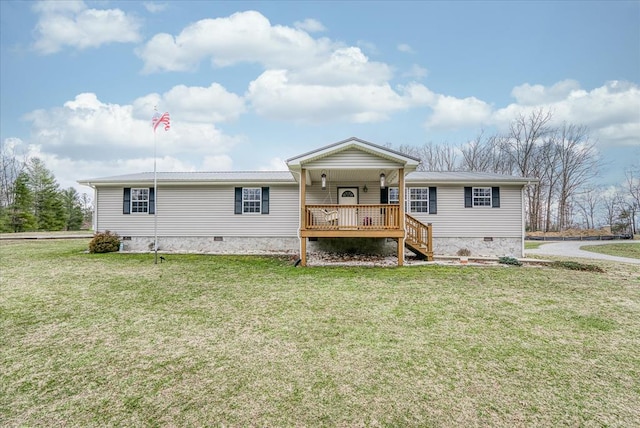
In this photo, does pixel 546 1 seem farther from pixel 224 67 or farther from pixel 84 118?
pixel 84 118

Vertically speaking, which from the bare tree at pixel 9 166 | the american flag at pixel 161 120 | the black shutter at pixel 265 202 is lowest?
the black shutter at pixel 265 202

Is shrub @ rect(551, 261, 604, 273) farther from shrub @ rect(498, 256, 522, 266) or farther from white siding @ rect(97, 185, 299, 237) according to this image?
white siding @ rect(97, 185, 299, 237)

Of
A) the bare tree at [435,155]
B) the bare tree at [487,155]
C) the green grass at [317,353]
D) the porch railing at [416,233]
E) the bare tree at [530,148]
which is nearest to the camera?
the green grass at [317,353]

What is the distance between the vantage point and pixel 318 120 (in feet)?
75.1

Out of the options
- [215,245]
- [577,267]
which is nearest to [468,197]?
[577,267]

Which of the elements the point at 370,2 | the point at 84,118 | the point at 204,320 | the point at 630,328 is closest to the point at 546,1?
the point at 370,2

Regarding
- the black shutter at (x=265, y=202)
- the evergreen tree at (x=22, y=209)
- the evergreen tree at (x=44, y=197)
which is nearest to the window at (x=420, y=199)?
the black shutter at (x=265, y=202)

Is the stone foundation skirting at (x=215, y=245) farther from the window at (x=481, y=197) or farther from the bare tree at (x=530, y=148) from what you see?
the bare tree at (x=530, y=148)

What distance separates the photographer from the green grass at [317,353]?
9.34 ft

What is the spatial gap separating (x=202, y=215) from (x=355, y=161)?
745 centimetres

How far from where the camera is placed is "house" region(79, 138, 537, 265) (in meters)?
12.7

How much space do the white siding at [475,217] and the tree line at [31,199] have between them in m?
35.3

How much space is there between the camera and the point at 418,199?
512 inches

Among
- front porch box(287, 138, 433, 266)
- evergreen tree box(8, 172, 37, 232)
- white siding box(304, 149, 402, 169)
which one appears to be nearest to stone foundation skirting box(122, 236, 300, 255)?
front porch box(287, 138, 433, 266)
